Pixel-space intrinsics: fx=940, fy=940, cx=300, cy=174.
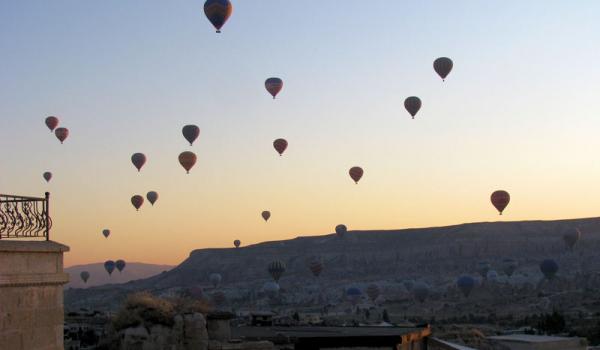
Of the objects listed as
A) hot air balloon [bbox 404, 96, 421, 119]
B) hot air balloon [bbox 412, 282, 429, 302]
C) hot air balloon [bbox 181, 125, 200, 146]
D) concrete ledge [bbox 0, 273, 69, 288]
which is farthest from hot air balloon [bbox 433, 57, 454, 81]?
hot air balloon [bbox 412, 282, 429, 302]

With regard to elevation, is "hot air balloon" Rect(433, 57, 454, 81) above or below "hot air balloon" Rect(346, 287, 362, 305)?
above

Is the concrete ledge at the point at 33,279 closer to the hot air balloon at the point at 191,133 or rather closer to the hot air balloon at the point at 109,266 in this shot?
the hot air balloon at the point at 191,133

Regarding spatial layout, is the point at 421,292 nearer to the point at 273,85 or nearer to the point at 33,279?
the point at 273,85

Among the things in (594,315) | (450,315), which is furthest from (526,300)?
(594,315)

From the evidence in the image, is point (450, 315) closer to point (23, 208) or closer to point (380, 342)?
point (380, 342)

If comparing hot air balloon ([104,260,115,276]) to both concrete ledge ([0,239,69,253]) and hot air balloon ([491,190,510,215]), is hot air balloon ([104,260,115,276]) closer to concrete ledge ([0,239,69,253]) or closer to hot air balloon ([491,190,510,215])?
hot air balloon ([491,190,510,215])

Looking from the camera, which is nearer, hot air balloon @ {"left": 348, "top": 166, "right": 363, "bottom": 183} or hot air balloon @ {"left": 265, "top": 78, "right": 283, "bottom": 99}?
hot air balloon @ {"left": 265, "top": 78, "right": 283, "bottom": 99}

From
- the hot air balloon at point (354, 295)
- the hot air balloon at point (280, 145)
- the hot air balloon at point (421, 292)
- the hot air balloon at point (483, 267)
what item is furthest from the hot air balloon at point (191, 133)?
the hot air balloon at point (483, 267)
